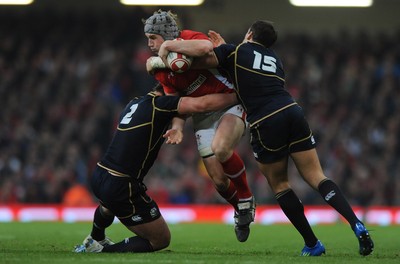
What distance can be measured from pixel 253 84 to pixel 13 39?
15.3m

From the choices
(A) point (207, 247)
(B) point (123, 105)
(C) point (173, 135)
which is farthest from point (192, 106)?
(B) point (123, 105)

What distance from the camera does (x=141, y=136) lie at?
851 centimetres

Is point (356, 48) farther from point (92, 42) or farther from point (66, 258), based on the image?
point (66, 258)

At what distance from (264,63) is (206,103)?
64cm

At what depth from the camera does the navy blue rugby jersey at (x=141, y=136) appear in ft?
27.9

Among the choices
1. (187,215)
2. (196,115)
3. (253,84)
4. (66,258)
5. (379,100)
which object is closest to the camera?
(66,258)

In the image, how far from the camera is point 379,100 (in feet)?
69.7

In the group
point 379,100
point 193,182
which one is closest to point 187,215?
point 193,182

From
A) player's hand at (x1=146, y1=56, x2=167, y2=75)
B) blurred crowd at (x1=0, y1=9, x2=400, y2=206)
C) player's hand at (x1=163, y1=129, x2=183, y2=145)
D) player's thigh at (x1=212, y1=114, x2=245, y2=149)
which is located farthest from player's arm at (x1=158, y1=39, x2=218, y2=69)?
blurred crowd at (x1=0, y1=9, x2=400, y2=206)

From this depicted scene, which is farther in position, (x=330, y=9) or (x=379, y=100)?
(x=330, y=9)

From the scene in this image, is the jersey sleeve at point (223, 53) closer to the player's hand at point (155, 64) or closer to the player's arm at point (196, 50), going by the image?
the player's arm at point (196, 50)

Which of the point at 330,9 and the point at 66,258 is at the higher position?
the point at 66,258

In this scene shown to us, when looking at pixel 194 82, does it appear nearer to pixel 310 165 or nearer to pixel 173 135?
pixel 173 135

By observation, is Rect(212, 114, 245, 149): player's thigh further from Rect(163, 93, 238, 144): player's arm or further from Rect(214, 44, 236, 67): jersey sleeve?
Rect(214, 44, 236, 67): jersey sleeve
